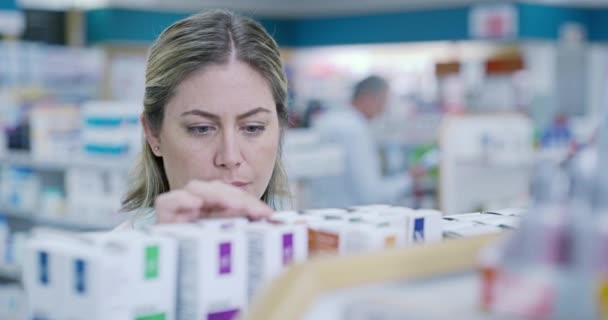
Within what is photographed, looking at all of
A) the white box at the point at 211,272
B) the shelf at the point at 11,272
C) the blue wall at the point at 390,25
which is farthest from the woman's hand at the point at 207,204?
the blue wall at the point at 390,25

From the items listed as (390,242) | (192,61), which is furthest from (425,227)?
(192,61)

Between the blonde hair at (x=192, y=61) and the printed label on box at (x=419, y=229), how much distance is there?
2.90 ft

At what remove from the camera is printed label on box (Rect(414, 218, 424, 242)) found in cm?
133

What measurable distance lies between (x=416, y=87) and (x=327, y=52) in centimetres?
236

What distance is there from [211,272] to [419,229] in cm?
34

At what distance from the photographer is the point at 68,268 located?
44.2 inches

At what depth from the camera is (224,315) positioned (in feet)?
4.02

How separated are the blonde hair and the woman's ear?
2 centimetres

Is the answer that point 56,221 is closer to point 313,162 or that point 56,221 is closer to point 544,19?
point 313,162

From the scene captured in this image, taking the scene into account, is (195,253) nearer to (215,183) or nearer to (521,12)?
(215,183)

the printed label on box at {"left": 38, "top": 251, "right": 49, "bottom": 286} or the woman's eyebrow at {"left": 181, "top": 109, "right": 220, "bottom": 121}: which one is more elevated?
the woman's eyebrow at {"left": 181, "top": 109, "right": 220, "bottom": 121}

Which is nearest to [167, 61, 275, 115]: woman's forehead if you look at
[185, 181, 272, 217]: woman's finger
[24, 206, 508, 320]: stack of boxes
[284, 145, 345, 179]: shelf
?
[185, 181, 272, 217]: woman's finger

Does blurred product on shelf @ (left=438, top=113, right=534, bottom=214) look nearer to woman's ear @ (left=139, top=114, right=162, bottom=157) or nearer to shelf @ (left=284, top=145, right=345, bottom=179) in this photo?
shelf @ (left=284, top=145, right=345, bottom=179)

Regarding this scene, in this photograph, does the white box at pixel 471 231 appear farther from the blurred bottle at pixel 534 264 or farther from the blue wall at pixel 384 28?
the blue wall at pixel 384 28
